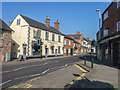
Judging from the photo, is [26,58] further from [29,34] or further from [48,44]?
[48,44]

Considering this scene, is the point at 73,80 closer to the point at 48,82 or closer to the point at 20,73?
the point at 48,82

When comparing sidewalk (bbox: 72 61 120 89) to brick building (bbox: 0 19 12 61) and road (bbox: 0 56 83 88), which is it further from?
brick building (bbox: 0 19 12 61)

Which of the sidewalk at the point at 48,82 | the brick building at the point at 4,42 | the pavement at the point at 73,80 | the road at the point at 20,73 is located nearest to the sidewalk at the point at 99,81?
the pavement at the point at 73,80

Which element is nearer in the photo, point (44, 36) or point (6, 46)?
point (6, 46)

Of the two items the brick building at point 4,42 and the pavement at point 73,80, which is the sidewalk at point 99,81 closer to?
the pavement at point 73,80

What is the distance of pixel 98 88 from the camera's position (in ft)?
17.1

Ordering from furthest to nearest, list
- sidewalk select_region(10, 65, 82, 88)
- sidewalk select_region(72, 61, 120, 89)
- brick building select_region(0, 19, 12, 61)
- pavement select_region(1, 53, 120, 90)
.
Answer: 1. brick building select_region(0, 19, 12, 61)
2. sidewalk select_region(10, 65, 82, 88)
3. pavement select_region(1, 53, 120, 90)
4. sidewalk select_region(72, 61, 120, 89)

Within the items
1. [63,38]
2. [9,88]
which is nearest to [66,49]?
[63,38]

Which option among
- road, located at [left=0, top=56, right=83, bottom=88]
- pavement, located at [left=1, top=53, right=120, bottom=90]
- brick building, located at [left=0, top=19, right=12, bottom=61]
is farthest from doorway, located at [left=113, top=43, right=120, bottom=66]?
brick building, located at [left=0, top=19, right=12, bottom=61]

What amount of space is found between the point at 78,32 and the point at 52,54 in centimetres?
4301

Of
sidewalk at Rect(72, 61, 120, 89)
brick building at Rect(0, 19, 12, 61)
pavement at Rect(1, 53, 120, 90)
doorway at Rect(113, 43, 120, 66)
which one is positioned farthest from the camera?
brick building at Rect(0, 19, 12, 61)

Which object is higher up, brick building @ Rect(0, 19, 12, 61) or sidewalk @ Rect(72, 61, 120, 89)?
brick building @ Rect(0, 19, 12, 61)

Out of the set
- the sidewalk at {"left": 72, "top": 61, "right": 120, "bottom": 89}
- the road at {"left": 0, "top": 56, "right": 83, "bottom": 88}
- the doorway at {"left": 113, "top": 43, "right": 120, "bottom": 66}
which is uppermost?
the doorway at {"left": 113, "top": 43, "right": 120, "bottom": 66}

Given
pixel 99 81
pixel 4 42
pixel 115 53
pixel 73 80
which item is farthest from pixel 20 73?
pixel 4 42
